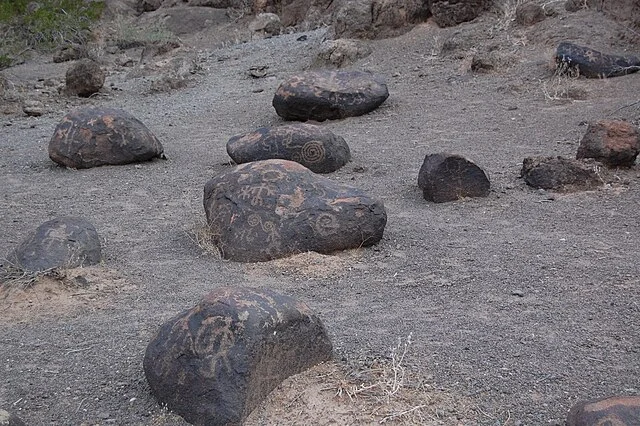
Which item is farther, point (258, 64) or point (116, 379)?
point (258, 64)

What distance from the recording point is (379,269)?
15.7ft

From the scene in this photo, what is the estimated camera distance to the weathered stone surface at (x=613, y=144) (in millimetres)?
6367

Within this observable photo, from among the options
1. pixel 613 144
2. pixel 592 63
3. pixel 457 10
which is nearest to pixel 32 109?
pixel 457 10

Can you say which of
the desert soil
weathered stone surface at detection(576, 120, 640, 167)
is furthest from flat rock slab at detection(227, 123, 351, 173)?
weathered stone surface at detection(576, 120, 640, 167)

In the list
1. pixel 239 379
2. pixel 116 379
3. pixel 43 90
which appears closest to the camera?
pixel 239 379

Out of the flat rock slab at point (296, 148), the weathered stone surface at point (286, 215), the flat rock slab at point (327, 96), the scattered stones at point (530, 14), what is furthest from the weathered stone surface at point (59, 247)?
the scattered stones at point (530, 14)

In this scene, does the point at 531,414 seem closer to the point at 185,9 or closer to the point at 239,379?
the point at 239,379

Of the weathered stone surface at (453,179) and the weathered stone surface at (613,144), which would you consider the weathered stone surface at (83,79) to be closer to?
the weathered stone surface at (453,179)

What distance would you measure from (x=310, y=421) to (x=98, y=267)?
7.58ft

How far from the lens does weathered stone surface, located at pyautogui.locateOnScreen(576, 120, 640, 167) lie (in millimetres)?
6367

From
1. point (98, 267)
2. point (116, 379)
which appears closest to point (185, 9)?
point (98, 267)

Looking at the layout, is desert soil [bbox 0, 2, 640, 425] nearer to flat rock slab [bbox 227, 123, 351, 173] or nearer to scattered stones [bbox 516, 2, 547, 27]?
flat rock slab [bbox 227, 123, 351, 173]

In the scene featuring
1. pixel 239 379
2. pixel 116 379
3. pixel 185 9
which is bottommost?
pixel 185 9

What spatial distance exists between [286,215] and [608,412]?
2.69 meters
